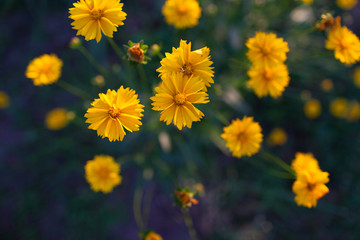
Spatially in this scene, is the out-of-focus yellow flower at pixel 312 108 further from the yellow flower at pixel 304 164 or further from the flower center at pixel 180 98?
the flower center at pixel 180 98

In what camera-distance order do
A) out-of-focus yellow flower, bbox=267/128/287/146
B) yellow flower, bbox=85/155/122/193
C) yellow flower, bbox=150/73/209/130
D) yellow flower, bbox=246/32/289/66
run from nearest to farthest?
1. yellow flower, bbox=150/73/209/130
2. yellow flower, bbox=246/32/289/66
3. yellow flower, bbox=85/155/122/193
4. out-of-focus yellow flower, bbox=267/128/287/146

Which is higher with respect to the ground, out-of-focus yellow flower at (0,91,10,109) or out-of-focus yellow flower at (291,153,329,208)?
out-of-focus yellow flower at (291,153,329,208)

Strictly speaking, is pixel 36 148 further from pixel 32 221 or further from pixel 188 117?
pixel 188 117

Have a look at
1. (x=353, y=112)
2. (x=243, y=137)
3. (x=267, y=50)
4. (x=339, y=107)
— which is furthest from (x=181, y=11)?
(x=353, y=112)

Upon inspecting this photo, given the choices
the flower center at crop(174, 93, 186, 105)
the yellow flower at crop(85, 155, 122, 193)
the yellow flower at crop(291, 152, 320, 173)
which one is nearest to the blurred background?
the yellow flower at crop(85, 155, 122, 193)

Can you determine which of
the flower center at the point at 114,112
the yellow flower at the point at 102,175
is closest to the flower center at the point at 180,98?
the flower center at the point at 114,112

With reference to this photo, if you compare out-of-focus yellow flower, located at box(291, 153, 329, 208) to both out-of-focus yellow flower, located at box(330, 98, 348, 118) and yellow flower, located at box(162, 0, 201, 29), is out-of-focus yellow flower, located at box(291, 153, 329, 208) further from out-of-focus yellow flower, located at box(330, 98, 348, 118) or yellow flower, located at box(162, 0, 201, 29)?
out-of-focus yellow flower, located at box(330, 98, 348, 118)
